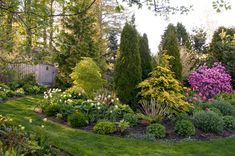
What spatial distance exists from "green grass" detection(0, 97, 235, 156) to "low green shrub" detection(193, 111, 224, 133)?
47cm

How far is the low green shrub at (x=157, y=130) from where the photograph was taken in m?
7.93

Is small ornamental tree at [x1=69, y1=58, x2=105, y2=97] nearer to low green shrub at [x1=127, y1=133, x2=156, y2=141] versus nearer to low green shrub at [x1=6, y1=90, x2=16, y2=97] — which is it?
low green shrub at [x1=6, y1=90, x2=16, y2=97]

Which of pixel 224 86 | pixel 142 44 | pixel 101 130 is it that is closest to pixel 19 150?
pixel 101 130

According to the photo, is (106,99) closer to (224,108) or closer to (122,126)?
(122,126)

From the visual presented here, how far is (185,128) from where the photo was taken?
809 cm

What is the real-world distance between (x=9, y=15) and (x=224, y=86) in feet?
39.5

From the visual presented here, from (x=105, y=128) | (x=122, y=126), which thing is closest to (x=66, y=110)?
(x=105, y=128)

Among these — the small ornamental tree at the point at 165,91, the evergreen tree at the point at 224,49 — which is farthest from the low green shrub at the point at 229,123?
the evergreen tree at the point at 224,49

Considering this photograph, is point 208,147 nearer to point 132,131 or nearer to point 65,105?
point 132,131

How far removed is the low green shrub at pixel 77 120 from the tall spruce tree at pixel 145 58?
3451mm

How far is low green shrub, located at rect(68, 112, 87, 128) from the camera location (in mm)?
8484

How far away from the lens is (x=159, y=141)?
7.64m

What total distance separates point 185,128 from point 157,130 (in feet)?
2.23

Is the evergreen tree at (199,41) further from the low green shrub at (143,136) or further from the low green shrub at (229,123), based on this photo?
the low green shrub at (143,136)
